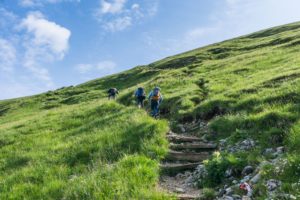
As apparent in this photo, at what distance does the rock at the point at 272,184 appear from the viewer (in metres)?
8.70

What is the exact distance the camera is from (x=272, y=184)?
8.79m

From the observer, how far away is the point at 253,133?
13.7 meters

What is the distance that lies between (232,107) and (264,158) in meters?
8.64

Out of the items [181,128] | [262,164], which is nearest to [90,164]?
[181,128]

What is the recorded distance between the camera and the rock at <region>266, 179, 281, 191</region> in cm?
870

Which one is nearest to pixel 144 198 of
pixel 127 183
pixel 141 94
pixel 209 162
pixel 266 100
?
pixel 127 183

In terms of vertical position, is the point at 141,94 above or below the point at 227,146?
above

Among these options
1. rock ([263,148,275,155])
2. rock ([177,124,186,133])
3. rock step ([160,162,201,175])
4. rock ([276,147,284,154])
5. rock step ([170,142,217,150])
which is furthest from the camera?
rock ([177,124,186,133])

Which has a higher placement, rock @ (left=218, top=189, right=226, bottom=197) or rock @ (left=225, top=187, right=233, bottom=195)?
rock @ (left=225, top=187, right=233, bottom=195)

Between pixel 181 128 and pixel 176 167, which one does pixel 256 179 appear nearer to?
pixel 176 167

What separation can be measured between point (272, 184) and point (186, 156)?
5.20m

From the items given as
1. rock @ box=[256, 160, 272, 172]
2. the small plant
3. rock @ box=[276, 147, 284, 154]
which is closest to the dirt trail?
the small plant

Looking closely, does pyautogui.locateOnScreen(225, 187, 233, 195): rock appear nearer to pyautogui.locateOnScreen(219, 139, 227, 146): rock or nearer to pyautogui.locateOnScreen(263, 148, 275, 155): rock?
pyautogui.locateOnScreen(263, 148, 275, 155): rock

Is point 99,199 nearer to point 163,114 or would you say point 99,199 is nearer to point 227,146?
point 227,146
